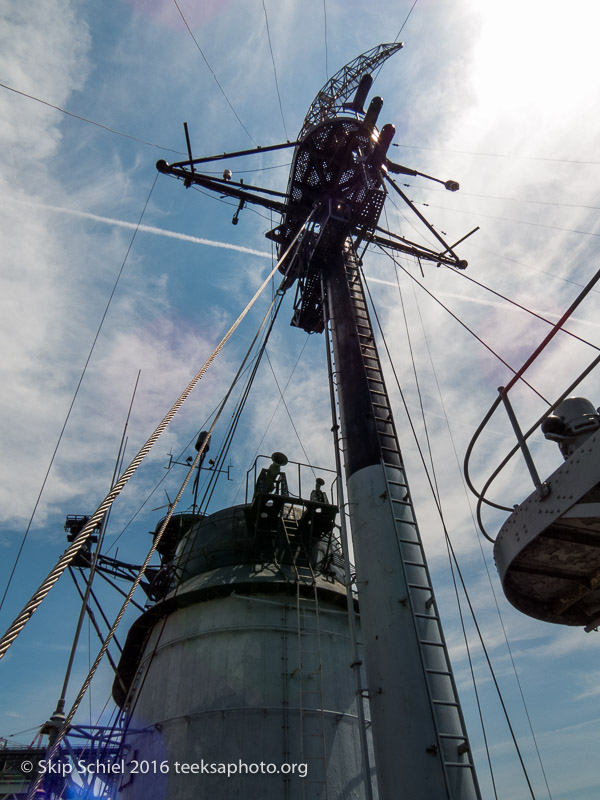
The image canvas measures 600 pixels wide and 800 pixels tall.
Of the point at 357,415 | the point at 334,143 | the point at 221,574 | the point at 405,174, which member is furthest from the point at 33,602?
the point at 405,174

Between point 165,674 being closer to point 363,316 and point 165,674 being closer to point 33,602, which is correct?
point 33,602

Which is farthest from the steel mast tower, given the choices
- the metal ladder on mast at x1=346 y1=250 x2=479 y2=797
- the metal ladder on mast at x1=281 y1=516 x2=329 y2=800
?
the metal ladder on mast at x1=281 y1=516 x2=329 y2=800

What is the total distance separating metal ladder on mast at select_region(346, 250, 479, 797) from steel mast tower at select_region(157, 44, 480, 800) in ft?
0.05

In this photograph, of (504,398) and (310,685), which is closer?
(504,398)

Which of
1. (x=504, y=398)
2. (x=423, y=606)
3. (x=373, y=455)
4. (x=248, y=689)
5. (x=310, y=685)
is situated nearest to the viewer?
(x=504, y=398)

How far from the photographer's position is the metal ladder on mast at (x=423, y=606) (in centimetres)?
579

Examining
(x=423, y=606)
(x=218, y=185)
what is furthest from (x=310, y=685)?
(x=218, y=185)

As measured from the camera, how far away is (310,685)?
9883 millimetres

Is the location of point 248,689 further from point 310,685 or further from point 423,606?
point 423,606

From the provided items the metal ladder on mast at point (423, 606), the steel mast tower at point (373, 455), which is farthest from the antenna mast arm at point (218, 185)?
the metal ladder on mast at point (423, 606)

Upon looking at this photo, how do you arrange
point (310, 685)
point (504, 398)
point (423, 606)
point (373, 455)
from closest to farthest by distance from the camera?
1. point (504, 398)
2. point (423, 606)
3. point (373, 455)
4. point (310, 685)

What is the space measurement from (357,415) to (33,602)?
6200 millimetres

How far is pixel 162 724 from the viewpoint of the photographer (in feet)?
32.6

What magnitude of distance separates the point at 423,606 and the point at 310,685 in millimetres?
4423
